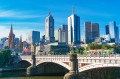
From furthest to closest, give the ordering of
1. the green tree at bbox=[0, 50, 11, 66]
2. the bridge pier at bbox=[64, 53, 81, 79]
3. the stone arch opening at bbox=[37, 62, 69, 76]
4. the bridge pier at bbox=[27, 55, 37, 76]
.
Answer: the green tree at bbox=[0, 50, 11, 66] → the stone arch opening at bbox=[37, 62, 69, 76] → the bridge pier at bbox=[27, 55, 37, 76] → the bridge pier at bbox=[64, 53, 81, 79]

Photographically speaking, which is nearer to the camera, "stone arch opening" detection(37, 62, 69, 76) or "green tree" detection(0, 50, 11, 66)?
"stone arch opening" detection(37, 62, 69, 76)

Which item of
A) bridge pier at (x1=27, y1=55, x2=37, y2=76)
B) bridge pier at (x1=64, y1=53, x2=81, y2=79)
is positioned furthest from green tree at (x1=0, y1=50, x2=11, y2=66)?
bridge pier at (x1=64, y1=53, x2=81, y2=79)

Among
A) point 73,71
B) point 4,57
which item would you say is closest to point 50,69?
point 73,71

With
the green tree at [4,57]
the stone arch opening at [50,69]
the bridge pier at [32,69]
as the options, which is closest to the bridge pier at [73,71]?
the stone arch opening at [50,69]

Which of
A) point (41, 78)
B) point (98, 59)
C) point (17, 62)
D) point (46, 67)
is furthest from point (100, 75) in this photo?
point (17, 62)

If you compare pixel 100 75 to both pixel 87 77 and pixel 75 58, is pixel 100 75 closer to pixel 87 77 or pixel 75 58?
pixel 87 77

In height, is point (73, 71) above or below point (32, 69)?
above

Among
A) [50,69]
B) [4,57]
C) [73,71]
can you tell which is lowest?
[50,69]

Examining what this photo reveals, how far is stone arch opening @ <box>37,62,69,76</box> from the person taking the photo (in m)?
70.5

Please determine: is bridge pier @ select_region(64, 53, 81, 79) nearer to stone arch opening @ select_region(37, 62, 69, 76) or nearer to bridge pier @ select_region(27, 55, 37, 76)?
stone arch opening @ select_region(37, 62, 69, 76)

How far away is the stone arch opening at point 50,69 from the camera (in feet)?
231

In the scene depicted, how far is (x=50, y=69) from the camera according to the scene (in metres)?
71.6

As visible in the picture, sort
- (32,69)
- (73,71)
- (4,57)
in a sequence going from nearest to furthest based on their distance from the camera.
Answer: (73,71) → (32,69) → (4,57)

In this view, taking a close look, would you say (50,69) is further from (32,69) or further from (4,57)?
(4,57)
